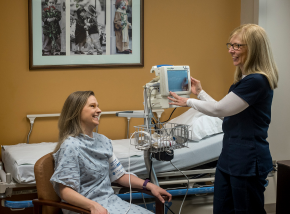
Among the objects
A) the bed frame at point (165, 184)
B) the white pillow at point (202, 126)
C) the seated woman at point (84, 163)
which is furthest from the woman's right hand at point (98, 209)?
the white pillow at point (202, 126)

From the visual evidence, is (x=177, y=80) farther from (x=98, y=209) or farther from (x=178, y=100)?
(x=98, y=209)

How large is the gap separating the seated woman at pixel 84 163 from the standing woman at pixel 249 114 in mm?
410

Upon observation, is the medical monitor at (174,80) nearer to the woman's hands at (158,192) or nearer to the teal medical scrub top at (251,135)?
the teal medical scrub top at (251,135)

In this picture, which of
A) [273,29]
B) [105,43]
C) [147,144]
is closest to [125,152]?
[147,144]

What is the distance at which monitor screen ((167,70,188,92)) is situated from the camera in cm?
181

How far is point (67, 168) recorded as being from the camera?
1.51 m

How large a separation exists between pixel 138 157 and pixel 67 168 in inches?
31.5

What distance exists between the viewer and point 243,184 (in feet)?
5.24

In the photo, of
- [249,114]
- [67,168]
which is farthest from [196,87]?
[67,168]

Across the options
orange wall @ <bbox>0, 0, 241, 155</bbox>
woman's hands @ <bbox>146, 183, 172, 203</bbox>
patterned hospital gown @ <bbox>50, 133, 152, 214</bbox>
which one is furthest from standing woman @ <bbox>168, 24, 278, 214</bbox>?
orange wall @ <bbox>0, 0, 241, 155</bbox>

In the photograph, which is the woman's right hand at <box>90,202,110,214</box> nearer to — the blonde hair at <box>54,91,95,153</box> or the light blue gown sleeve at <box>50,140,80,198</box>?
the light blue gown sleeve at <box>50,140,80,198</box>

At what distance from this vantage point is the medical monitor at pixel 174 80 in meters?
1.78

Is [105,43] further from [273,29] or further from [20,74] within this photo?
[273,29]

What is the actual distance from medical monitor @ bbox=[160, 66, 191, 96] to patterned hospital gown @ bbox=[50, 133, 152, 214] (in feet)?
1.65
